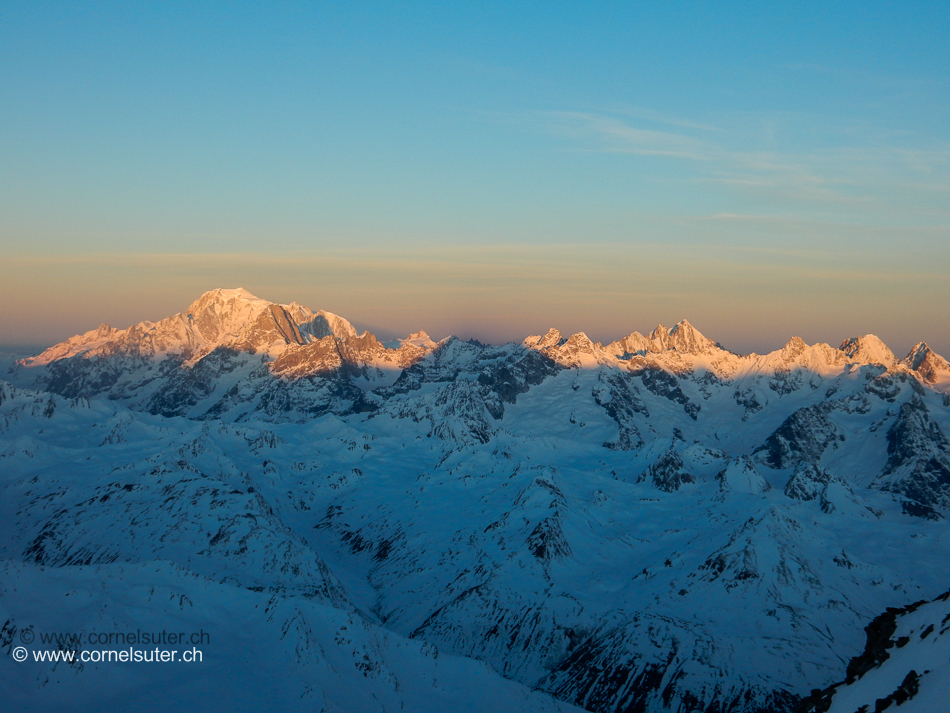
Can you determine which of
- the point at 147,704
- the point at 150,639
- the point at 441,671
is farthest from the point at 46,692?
the point at 441,671

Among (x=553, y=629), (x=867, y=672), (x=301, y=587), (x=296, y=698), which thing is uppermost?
(x=867, y=672)

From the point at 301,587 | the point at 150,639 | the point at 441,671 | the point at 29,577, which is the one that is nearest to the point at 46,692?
the point at 150,639

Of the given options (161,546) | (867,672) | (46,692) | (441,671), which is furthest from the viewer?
(161,546)

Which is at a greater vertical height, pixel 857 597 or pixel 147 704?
pixel 147 704

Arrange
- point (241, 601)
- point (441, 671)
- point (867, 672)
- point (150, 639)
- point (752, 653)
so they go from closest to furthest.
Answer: point (867, 672)
point (150, 639)
point (241, 601)
point (441, 671)
point (752, 653)

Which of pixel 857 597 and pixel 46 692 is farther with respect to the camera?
pixel 857 597

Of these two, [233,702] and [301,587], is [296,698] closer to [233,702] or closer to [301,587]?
[233,702]

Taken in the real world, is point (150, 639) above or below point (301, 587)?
above

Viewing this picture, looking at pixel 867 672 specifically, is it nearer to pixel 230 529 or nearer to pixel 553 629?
pixel 553 629

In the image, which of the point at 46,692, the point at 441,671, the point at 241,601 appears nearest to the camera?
the point at 46,692
